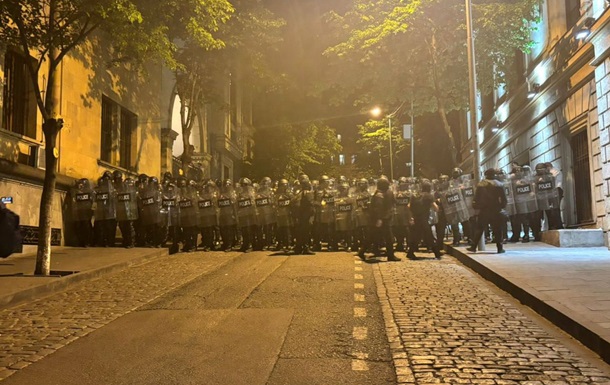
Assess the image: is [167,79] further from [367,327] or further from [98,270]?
[367,327]

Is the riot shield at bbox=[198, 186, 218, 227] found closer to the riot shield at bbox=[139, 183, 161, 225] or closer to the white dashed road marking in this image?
the riot shield at bbox=[139, 183, 161, 225]

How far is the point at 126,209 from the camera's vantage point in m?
15.2

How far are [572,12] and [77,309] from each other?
17161mm

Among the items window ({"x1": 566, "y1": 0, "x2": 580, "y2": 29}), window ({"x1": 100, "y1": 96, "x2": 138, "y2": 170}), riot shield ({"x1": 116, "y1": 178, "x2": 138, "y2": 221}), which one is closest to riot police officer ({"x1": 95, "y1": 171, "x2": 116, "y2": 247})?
riot shield ({"x1": 116, "y1": 178, "x2": 138, "y2": 221})

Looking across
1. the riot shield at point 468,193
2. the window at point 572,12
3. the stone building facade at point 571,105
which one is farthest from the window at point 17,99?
the window at point 572,12

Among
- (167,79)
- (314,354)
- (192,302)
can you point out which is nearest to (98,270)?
(192,302)

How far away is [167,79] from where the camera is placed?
82.3 ft

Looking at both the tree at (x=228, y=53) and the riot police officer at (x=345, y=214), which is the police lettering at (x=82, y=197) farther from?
the riot police officer at (x=345, y=214)

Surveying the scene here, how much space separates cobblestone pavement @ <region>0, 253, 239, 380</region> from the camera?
5657 mm

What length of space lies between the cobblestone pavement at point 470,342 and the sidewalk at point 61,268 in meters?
5.31

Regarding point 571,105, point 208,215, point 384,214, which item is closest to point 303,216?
point 384,214

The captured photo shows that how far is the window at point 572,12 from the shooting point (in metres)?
17.1

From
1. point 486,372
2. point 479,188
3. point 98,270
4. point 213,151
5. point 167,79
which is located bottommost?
point 486,372

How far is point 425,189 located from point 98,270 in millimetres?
7444
